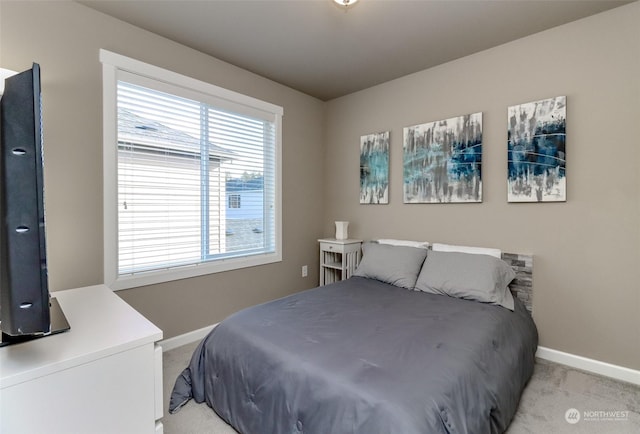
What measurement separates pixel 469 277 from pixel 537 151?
113 centimetres

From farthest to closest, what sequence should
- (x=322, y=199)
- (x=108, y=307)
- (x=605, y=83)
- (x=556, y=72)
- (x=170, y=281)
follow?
(x=322, y=199) → (x=170, y=281) → (x=556, y=72) → (x=605, y=83) → (x=108, y=307)

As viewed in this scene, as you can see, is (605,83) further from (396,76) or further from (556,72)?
(396,76)

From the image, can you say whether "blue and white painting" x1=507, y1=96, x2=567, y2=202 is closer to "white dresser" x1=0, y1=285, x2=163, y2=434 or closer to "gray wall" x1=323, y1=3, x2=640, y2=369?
"gray wall" x1=323, y1=3, x2=640, y2=369

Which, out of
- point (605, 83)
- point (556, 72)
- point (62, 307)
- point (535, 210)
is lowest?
point (62, 307)

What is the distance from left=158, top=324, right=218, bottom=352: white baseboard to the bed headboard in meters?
2.70

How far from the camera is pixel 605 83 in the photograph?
6.97ft

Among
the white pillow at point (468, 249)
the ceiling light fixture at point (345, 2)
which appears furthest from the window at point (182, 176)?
the white pillow at point (468, 249)

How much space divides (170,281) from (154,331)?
150 centimetres

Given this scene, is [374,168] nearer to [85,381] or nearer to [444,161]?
[444,161]

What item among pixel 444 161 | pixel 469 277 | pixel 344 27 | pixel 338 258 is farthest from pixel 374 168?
pixel 469 277

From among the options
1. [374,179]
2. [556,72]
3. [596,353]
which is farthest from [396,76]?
[596,353]

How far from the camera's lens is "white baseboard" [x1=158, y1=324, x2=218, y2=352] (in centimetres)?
253

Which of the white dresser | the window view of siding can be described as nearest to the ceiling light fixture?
the window view of siding

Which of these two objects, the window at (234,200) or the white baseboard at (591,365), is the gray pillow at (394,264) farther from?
the window at (234,200)
